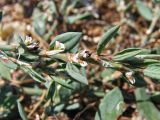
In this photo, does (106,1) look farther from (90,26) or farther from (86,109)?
(86,109)

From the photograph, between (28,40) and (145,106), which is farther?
(145,106)

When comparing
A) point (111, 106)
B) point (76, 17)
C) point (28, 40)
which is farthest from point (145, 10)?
point (28, 40)

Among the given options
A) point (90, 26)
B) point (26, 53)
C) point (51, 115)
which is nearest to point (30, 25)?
point (90, 26)

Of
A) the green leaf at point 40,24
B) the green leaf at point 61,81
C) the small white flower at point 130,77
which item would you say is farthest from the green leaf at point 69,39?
the green leaf at point 40,24

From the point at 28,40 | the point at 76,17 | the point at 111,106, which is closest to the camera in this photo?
the point at 28,40

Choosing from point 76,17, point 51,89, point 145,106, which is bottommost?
point 145,106

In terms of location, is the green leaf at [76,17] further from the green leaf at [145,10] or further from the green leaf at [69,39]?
the green leaf at [69,39]

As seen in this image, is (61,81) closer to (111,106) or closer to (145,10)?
(111,106)
